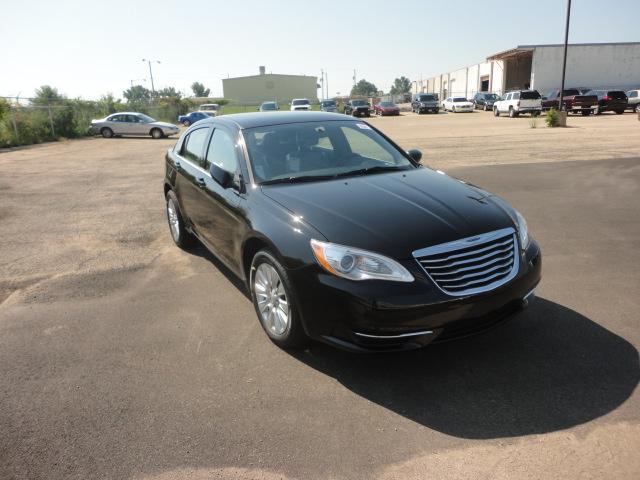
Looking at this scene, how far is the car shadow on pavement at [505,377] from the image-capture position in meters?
2.86

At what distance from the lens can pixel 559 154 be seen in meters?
14.0

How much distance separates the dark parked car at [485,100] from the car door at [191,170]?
48.5 metres

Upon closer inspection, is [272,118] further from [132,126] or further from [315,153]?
[132,126]

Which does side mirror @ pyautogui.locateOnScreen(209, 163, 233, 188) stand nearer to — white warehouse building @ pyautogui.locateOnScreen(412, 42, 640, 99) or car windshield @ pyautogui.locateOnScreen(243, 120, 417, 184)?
car windshield @ pyautogui.locateOnScreen(243, 120, 417, 184)

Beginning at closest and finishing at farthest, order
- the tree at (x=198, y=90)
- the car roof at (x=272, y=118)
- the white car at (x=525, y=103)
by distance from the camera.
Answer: the car roof at (x=272, y=118)
the white car at (x=525, y=103)
the tree at (x=198, y=90)

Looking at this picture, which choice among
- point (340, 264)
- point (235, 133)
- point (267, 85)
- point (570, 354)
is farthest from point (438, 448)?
point (267, 85)

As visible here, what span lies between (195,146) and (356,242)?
304 centimetres

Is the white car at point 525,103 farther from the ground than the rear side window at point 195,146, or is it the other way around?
the rear side window at point 195,146

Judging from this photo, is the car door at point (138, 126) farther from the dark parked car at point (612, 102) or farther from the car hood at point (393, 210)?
the dark parked car at point (612, 102)

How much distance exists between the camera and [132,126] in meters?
29.5

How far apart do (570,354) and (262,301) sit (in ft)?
7.29

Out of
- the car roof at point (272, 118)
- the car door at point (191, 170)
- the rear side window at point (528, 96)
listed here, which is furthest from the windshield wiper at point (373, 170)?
the rear side window at point (528, 96)

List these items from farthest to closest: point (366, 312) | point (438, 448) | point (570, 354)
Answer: point (570, 354) → point (366, 312) → point (438, 448)

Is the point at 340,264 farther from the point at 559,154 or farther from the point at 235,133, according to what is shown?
the point at 559,154
